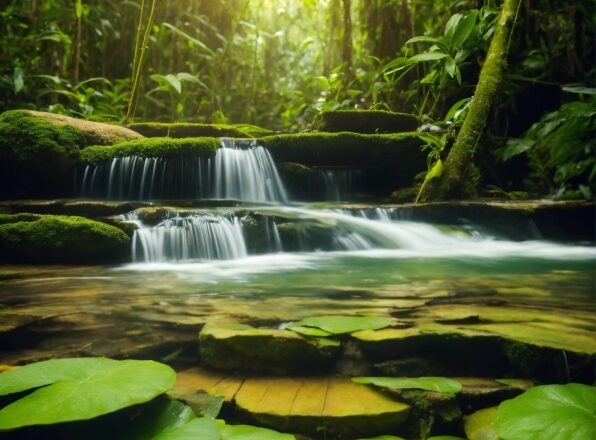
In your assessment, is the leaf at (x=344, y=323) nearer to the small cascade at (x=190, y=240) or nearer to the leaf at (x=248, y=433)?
the leaf at (x=248, y=433)

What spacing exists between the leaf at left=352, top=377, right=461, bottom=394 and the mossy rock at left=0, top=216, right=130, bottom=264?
2.97 metres

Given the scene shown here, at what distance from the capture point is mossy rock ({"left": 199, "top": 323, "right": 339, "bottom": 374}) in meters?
1.66

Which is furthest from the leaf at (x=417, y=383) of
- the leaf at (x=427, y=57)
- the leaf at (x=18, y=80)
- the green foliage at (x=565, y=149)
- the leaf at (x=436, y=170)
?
the leaf at (x=18, y=80)

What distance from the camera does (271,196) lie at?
6980 millimetres

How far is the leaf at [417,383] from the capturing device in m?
1.45

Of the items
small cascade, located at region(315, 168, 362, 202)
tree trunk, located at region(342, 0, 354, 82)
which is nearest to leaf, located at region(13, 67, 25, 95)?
small cascade, located at region(315, 168, 362, 202)

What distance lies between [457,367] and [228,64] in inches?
498

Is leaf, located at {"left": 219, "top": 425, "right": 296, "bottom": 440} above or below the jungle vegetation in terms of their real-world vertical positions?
below

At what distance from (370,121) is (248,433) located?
713cm

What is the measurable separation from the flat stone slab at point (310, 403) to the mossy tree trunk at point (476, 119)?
4.90 m

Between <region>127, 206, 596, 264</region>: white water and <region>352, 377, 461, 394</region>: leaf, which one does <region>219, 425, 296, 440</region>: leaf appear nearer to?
<region>352, 377, 461, 394</region>: leaf

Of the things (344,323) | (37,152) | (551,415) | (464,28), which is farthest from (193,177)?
(551,415)

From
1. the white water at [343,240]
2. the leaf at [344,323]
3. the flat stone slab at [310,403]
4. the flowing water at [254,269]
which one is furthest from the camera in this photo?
the white water at [343,240]

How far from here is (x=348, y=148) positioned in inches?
278
